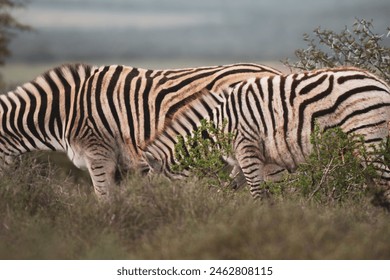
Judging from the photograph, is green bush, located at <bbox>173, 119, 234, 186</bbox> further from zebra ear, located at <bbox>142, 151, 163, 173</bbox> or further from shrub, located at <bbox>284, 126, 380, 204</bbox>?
shrub, located at <bbox>284, 126, 380, 204</bbox>

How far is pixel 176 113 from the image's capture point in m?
8.97

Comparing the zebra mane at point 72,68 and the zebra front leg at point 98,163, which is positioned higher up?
the zebra mane at point 72,68

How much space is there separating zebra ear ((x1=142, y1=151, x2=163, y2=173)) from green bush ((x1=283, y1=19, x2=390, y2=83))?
2.10 metres

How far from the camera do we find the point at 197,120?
882cm

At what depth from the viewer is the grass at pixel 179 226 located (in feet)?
20.4

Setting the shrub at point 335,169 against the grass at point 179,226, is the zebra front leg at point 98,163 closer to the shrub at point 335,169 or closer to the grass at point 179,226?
the grass at point 179,226

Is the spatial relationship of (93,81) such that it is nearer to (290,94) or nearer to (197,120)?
(197,120)

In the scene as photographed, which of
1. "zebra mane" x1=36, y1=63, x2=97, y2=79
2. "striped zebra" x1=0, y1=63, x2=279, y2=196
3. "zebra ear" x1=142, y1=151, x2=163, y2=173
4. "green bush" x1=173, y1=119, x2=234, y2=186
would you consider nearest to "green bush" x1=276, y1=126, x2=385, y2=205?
"green bush" x1=173, y1=119, x2=234, y2=186

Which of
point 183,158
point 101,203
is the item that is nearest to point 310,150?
point 183,158

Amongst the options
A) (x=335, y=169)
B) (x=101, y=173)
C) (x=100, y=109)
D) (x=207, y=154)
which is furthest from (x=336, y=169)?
Result: (x=100, y=109)

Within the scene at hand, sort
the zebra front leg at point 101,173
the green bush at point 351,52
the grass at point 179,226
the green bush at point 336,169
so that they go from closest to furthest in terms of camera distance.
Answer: the grass at point 179,226, the green bush at point 336,169, the zebra front leg at point 101,173, the green bush at point 351,52

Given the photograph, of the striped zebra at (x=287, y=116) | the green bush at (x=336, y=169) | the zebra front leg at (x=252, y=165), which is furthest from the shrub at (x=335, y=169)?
the zebra front leg at (x=252, y=165)

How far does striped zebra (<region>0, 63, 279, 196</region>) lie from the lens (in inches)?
376

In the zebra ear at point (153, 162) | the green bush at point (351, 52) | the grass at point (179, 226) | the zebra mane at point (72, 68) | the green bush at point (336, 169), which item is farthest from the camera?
the zebra mane at point (72, 68)
